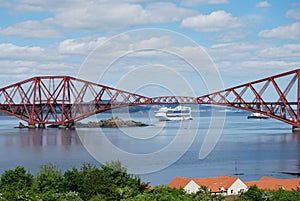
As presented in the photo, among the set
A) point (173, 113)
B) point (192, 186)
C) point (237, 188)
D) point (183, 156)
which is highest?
point (173, 113)

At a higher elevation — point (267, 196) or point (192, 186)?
point (267, 196)

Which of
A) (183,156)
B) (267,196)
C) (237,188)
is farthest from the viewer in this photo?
(183,156)

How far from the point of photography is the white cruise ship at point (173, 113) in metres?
95.0

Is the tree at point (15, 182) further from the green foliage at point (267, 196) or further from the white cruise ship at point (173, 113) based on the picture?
the white cruise ship at point (173, 113)

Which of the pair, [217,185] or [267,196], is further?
[217,185]

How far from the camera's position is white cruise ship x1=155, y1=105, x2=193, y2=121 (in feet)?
312

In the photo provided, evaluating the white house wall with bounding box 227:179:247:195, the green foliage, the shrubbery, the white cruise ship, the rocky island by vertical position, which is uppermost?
the white cruise ship

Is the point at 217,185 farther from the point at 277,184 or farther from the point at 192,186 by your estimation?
the point at 277,184

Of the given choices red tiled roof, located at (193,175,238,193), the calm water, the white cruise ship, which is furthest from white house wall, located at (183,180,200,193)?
the white cruise ship

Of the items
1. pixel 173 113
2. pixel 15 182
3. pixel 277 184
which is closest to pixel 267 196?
pixel 277 184

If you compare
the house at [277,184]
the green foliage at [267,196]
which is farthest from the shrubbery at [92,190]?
the house at [277,184]

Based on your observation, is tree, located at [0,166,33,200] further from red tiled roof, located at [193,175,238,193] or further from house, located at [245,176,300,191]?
house, located at [245,176,300,191]

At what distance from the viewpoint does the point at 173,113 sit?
3986 inches

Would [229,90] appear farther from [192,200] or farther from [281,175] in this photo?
[192,200]
